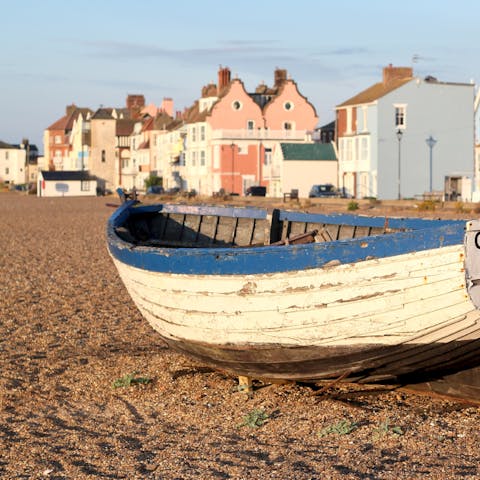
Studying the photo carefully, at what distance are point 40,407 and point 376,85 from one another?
62750 millimetres

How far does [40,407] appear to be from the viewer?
8922 mm

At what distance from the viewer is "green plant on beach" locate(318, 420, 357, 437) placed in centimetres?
782

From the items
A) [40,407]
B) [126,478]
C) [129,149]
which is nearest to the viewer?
[126,478]

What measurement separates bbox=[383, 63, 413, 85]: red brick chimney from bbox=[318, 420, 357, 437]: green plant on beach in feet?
Result: 203

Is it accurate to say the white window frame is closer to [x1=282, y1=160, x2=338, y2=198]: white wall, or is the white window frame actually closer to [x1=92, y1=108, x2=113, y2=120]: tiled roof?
[x1=282, y1=160, x2=338, y2=198]: white wall

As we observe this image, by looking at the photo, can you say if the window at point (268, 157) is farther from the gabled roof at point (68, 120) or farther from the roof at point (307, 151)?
the gabled roof at point (68, 120)

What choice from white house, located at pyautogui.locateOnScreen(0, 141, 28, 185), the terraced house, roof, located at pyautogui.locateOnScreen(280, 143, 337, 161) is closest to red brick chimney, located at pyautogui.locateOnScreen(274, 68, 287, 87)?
the terraced house

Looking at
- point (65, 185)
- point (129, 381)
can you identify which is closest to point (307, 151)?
point (65, 185)

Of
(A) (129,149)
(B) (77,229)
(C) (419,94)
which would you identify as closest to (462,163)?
(C) (419,94)

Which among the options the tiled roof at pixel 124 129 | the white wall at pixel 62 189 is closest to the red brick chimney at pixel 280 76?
the white wall at pixel 62 189

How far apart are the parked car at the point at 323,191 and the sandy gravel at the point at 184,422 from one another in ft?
178

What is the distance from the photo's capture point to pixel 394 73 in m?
68.2

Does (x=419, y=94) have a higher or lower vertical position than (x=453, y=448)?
higher

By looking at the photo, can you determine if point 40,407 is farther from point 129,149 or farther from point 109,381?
point 129,149
